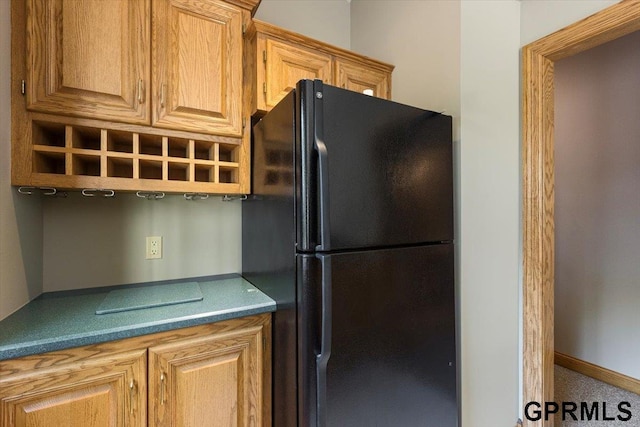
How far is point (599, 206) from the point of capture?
2.30 m

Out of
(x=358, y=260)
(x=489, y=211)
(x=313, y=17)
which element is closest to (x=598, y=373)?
(x=489, y=211)

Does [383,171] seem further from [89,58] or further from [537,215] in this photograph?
[89,58]

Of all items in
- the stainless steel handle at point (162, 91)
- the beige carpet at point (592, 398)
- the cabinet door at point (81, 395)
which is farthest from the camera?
the beige carpet at point (592, 398)

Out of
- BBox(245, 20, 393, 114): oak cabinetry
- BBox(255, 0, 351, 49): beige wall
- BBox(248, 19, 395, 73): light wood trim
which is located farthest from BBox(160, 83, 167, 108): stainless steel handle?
BBox(255, 0, 351, 49): beige wall

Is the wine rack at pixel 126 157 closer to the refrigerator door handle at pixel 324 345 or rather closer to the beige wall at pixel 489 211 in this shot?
the refrigerator door handle at pixel 324 345

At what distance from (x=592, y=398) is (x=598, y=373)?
32cm

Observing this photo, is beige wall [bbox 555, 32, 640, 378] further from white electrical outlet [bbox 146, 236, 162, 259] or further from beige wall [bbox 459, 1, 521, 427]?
white electrical outlet [bbox 146, 236, 162, 259]

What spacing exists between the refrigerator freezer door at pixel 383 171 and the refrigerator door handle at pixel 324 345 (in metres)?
0.08

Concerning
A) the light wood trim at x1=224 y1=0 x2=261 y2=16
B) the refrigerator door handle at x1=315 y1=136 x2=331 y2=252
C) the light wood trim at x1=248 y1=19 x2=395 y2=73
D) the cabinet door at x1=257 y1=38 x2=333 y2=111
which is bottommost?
the refrigerator door handle at x1=315 y1=136 x2=331 y2=252

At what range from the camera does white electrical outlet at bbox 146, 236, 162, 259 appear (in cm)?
153

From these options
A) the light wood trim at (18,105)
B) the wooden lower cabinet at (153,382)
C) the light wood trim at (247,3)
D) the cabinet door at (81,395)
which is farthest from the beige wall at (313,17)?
the cabinet door at (81,395)

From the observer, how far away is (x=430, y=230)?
128cm

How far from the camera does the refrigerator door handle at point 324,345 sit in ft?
3.24

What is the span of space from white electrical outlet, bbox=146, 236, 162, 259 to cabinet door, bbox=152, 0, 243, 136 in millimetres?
600
